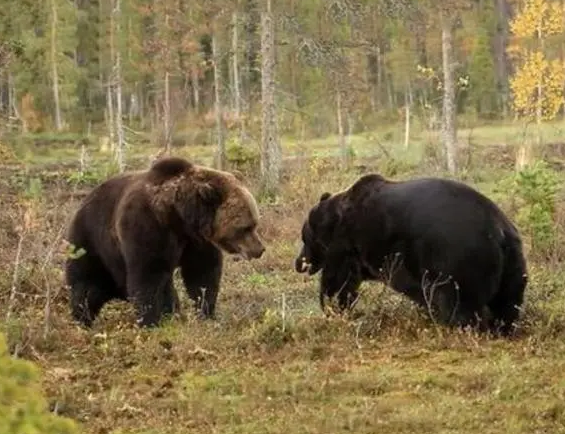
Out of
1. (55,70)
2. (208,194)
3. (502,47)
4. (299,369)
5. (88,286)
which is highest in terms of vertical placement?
(502,47)

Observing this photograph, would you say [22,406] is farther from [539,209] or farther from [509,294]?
[539,209]

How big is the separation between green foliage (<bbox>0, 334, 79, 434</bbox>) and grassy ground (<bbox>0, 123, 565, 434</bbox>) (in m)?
2.62

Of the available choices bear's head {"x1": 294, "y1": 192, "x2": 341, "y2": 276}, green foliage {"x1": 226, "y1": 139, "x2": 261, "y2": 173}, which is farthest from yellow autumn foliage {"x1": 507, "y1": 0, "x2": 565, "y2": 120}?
bear's head {"x1": 294, "y1": 192, "x2": 341, "y2": 276}

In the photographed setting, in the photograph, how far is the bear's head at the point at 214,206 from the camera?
9.35 metres

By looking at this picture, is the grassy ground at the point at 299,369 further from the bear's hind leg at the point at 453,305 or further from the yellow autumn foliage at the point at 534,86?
the yellow autumn foliage at the point at 534,86

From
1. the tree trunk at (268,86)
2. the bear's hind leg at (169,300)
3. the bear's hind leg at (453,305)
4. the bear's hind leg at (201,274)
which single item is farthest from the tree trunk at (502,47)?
the bear's hind leg at (453,305)

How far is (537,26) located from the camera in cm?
4156

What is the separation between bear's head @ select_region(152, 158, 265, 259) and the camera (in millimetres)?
9352

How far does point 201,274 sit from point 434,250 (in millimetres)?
2209

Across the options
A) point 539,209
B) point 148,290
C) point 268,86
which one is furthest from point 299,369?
point 268,86

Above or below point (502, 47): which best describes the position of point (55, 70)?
below

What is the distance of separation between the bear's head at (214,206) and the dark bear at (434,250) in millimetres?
838

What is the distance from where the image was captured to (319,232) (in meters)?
10.3

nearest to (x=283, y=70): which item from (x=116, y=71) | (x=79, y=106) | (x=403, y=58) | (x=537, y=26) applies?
(x=403, y=58)
